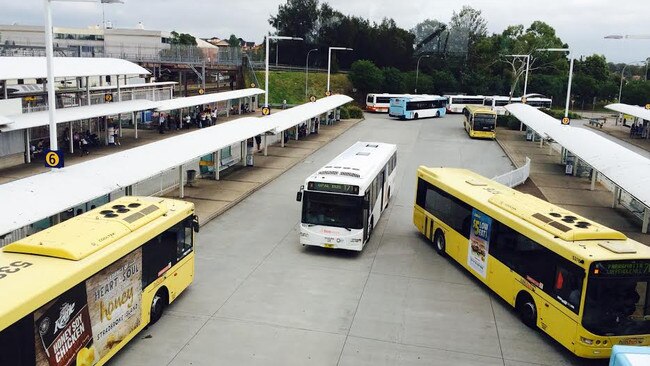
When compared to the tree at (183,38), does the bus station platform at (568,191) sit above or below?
below

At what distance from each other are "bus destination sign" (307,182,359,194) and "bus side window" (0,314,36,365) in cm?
1006

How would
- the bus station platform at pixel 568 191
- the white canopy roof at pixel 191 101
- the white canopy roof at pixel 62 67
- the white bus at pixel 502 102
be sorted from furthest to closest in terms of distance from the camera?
1. the white bus at pixel 502 102
2. the white canopy roof at pixel 191 101
3. the white canopy roof at pixel 62 67
4. the bus station platform at pixel 568 191

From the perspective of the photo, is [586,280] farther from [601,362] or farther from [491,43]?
[491,43]

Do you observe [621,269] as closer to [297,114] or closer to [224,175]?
[224,175]

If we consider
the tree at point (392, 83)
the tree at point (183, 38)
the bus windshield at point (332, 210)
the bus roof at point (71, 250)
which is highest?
the tree at point (183, 38)

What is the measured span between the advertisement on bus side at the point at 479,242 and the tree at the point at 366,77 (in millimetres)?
60675

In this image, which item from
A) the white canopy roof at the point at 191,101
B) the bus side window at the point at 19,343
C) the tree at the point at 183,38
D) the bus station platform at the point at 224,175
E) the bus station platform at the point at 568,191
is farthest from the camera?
the tree at the point at 183,38

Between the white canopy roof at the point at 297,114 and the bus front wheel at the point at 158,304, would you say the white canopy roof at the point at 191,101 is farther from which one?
the bus front wheel at the point at 158,304

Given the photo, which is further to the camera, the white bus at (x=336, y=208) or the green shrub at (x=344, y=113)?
the green shrub at (x=344, y=113)

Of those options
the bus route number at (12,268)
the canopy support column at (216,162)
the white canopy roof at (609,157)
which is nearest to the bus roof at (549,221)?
the white canopy roof at (609,157)

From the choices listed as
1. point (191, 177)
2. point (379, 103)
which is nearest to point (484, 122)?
point (379, 103)

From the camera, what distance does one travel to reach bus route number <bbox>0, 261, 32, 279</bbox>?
8841 mm

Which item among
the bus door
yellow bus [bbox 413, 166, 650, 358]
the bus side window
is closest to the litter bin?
the bus door

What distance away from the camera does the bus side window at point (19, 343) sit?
25.6 ft
